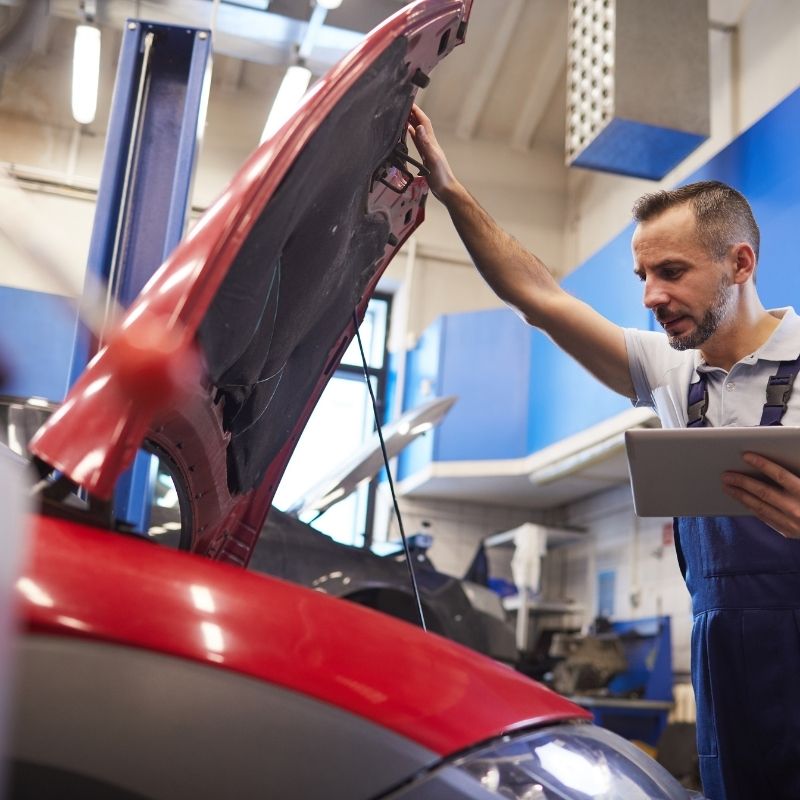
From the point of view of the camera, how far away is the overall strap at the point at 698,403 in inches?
68.1

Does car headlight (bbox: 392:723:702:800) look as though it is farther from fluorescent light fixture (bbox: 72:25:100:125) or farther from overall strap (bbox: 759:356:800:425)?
fluorescent light fixture (bbox: 72:25:100:125)

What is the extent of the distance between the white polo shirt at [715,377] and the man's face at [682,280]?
0.24ft

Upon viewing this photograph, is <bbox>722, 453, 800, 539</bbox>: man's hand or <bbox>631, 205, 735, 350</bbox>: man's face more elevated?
<bbox>631, 205, 735, 350</bbox>: man's face

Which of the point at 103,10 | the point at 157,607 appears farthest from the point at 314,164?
the point at 103,10

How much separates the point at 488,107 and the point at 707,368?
7387 millimetres

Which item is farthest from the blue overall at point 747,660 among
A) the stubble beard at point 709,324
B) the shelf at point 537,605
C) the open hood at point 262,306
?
the shelf at point 537,605

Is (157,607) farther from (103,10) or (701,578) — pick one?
(103,10)

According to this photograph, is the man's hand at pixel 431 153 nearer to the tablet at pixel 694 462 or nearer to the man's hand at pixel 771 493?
the tablet at pixel 694 462

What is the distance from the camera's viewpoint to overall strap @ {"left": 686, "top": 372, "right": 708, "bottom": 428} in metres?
1.73

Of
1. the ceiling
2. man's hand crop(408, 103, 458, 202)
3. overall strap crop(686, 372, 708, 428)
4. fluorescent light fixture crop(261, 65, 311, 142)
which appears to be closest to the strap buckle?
overall strap crop(686, 372, 708, 428)

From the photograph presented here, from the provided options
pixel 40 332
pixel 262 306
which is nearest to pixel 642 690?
pixel 40 332

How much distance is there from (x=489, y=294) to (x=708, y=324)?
734 cm

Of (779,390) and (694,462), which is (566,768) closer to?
(694,462)

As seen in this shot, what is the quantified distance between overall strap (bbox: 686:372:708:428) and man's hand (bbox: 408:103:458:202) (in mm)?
560
